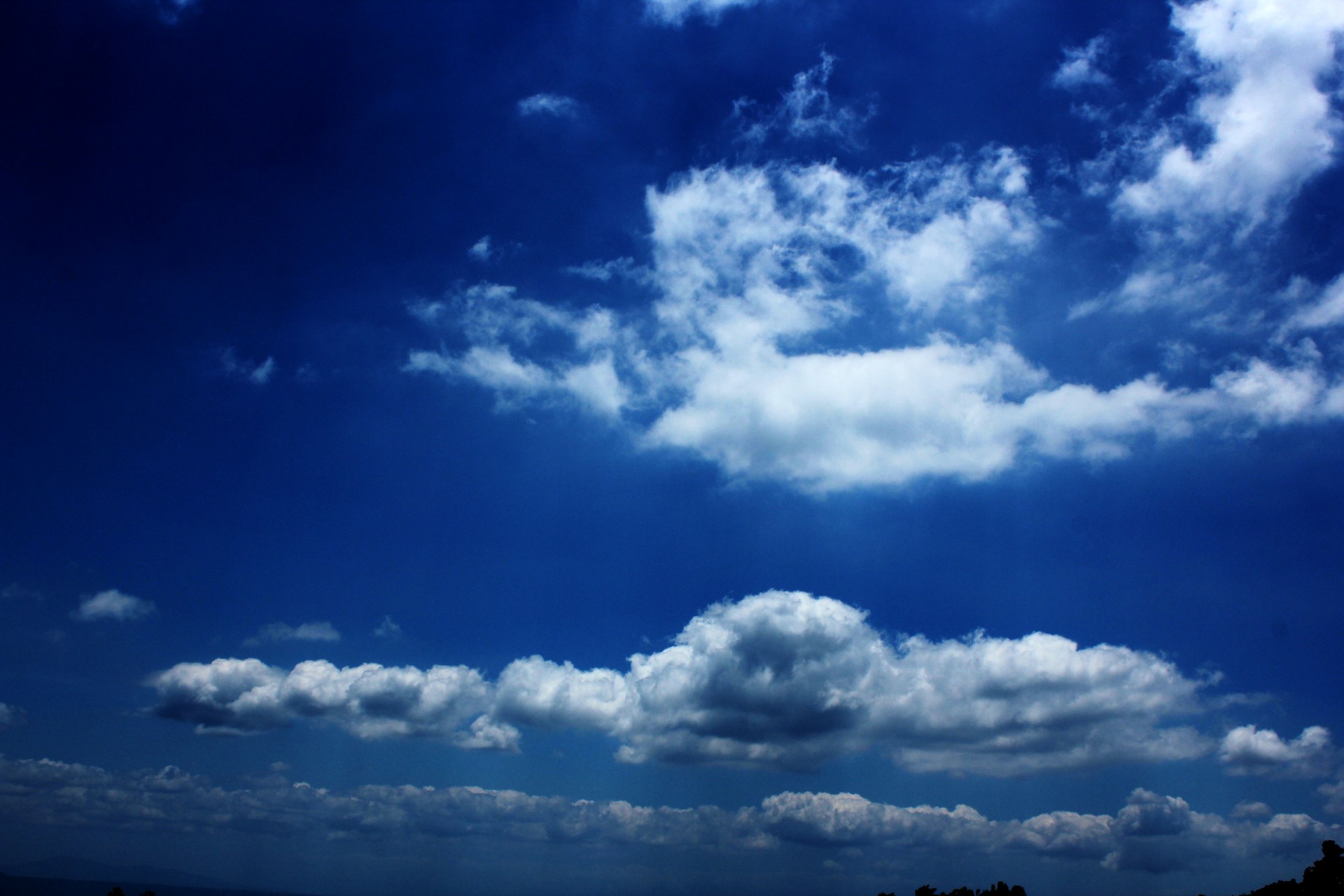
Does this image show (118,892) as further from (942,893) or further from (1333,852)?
(1333,852)

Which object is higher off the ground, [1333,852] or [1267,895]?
[1333,852]

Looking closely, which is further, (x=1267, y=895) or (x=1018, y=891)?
(x=1018, y=891)

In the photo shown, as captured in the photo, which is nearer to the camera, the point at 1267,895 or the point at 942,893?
the point at 1267,895

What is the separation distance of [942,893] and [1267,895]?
44952 mm

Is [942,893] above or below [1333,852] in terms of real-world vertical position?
below

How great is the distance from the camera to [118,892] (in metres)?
85.1

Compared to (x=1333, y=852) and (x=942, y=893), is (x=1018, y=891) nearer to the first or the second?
(x=942, y=893)

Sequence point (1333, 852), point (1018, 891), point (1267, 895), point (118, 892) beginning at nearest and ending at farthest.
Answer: point (118, 892), point (1333, 852), point (1267, 895), point (1018, 891)

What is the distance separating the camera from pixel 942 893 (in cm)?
12175

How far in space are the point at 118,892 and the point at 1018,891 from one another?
12437 cm

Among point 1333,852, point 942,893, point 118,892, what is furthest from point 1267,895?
point 118,892

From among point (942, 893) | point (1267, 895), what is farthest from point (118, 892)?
point (1267, 895)

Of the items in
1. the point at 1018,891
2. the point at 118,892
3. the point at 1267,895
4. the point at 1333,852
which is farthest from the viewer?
the point at 1018,891

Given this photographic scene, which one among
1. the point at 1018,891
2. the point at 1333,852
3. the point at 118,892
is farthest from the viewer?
the point at 1018,891
